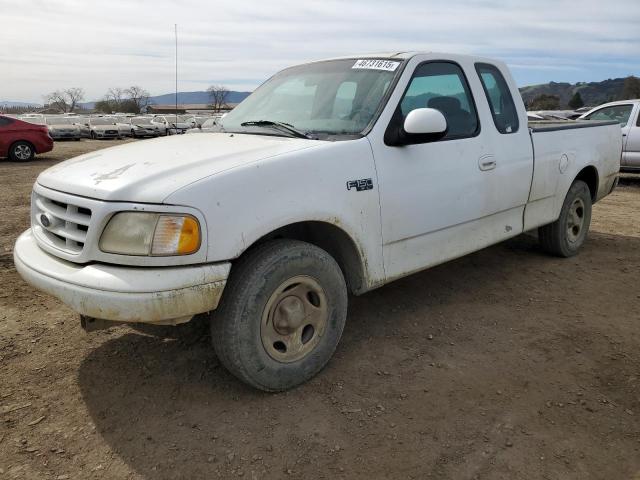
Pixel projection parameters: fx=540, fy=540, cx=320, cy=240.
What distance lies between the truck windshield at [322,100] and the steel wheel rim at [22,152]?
1348cm

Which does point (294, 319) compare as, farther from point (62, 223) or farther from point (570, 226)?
point (570, 226)

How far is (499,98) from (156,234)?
3089mm

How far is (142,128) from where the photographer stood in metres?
30.4

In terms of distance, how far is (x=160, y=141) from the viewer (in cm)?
357

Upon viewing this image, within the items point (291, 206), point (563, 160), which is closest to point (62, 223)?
point (291, 206)

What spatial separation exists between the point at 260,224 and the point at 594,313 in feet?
9.46

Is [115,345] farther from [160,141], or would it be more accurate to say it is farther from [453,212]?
[453,212]

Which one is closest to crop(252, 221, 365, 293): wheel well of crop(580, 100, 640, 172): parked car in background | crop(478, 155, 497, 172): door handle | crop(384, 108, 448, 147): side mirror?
crop(384, 108, 448, 147): side mirror

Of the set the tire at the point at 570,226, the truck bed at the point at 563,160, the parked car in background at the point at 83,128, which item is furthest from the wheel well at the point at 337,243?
the parked car in background at the point at 83,128

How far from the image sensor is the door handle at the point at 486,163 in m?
3.90

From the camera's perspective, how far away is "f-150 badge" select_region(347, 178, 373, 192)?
306cm

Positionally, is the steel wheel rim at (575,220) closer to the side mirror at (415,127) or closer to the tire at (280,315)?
the side mirror at (415,127)

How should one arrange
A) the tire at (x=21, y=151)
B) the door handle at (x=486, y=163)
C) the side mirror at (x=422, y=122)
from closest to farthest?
1. the side mirror at (x=422, y=122)
2. the door handle at (x=486, y=163)
3. the tire at (x=21, y=151)

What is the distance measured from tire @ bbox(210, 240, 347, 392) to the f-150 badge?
0.42 m
